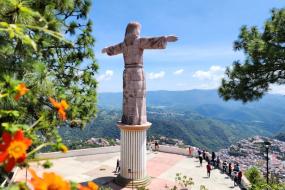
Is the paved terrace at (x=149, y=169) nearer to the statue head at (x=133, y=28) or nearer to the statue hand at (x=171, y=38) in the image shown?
the statue hand at (x=171, y=38)

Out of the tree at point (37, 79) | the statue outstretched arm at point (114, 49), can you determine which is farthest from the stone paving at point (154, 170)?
the statue outstretched arm at point (114, 49)

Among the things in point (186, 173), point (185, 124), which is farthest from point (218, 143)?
point (186, 173)

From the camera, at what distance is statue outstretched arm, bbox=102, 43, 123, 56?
14.1 m

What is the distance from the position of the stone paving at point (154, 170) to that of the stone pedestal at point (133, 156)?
644 millimetres

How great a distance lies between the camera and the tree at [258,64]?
32.6ft

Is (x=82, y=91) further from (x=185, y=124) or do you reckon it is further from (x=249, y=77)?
(x=185, y=124)

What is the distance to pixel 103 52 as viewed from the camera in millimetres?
15219

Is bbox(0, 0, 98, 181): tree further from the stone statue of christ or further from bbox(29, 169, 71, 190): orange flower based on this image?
the stone statue of christ

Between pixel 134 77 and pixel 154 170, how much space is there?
6.18 meters

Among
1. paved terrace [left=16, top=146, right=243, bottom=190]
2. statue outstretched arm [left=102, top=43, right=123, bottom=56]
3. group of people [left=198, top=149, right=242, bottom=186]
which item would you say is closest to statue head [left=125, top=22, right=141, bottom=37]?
statue outstretched arm [left=102, top=43, right=123, bottom=56]

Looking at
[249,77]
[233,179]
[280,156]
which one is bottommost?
[280,156]

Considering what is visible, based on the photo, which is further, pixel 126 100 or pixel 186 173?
pixel 186 173

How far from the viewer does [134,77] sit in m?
13.4

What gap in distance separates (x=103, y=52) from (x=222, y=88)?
20.6 feet
